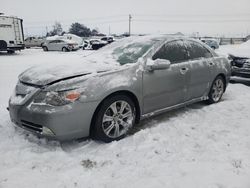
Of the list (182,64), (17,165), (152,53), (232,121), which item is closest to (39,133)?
(17,165)

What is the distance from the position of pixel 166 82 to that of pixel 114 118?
1176 mm

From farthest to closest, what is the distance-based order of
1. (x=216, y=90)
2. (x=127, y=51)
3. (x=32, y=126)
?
(x=216, y=90)
(x=127, y=51)
(x=32, y=126)

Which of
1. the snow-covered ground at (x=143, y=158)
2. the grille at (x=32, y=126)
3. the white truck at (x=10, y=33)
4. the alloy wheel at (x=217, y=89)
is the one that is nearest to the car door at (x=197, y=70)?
the alloy wheel at (x=217, y=89)

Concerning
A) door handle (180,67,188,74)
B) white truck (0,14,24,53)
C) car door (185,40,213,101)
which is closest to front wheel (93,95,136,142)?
door handle (180,67,188,74)

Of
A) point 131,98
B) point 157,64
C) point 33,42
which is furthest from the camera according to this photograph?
point 33,42

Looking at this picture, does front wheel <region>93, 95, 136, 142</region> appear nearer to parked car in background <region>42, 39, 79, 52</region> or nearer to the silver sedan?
the silver sedan

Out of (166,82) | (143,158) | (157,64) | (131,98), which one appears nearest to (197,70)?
(166,82)

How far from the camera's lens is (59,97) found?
3438 mm

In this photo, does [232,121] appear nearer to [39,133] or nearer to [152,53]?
[152,53]

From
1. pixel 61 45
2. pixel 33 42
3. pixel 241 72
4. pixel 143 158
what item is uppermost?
pixel 241 72

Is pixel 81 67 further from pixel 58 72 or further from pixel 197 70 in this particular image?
pixel 197 70

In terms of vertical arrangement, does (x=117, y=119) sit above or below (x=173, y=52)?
below

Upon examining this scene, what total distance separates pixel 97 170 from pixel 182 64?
8.62ft

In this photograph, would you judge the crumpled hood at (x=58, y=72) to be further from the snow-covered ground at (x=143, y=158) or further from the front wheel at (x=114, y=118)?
the snow-covered ground at (x=143, y=158)
